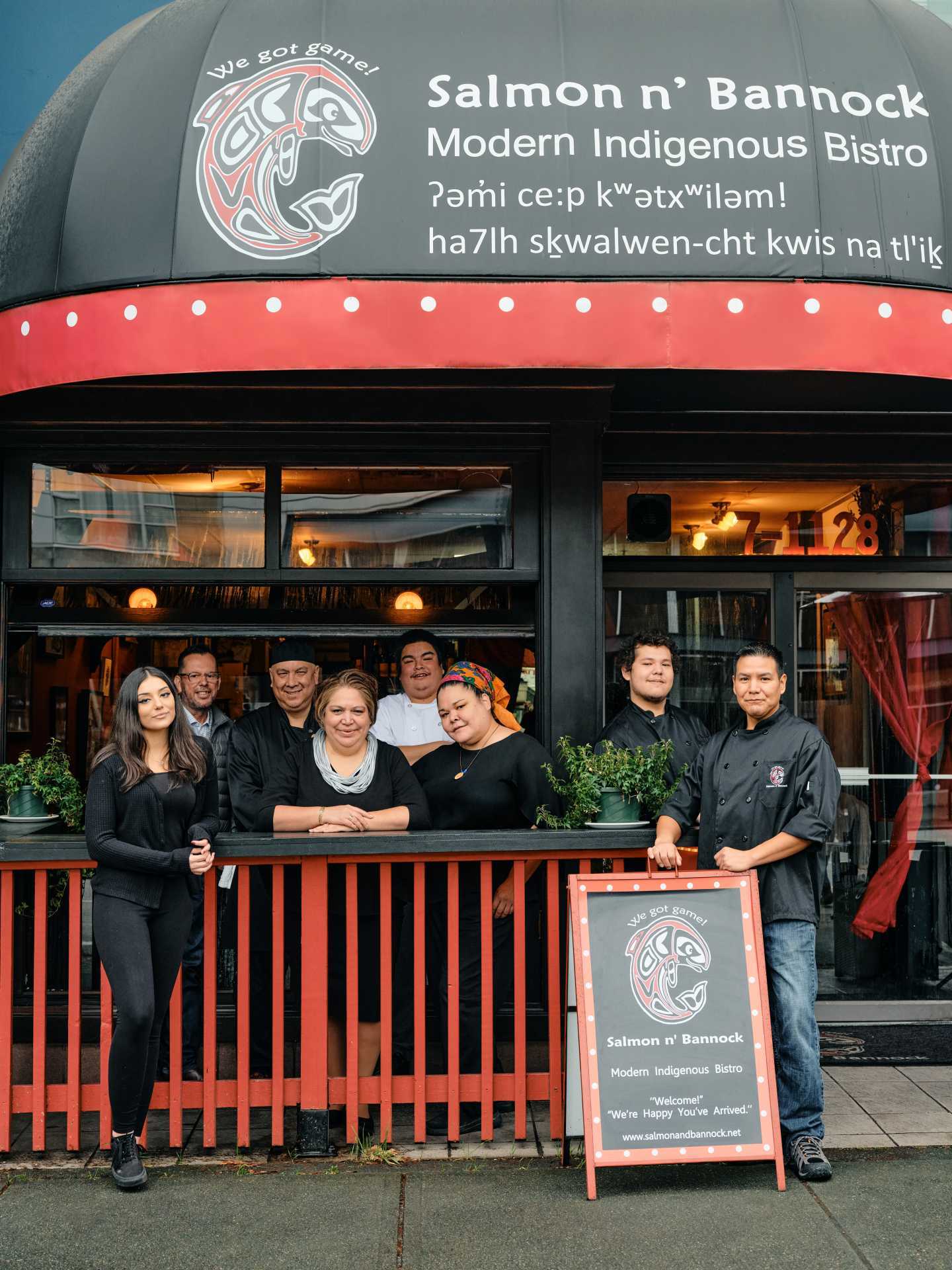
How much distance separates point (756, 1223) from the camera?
3.66m

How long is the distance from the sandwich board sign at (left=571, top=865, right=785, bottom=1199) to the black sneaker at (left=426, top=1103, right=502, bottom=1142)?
1.75ft

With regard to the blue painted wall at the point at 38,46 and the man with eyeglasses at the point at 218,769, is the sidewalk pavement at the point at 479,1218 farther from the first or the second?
the blue painted wall at the point at 38,46

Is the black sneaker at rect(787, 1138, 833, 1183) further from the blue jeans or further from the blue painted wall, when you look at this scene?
the blue painted wall

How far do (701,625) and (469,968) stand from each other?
7.89ft

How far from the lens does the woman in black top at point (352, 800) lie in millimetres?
4410

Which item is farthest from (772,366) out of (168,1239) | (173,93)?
(168,1239)

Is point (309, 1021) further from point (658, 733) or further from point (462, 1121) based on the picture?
point (658, 733)

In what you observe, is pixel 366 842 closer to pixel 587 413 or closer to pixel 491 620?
pixel 491 620

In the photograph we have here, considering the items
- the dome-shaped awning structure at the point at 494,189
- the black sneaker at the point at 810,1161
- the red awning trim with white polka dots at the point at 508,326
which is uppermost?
the dome-shaped awning structure at the point at 494,189

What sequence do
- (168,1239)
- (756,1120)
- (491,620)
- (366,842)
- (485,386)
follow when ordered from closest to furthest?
(168,1239) < (756,1120) < (366,842) < (485,386) < (491,620)

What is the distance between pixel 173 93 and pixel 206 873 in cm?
302

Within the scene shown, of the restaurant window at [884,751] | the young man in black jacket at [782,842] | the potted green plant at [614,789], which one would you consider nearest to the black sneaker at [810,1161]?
the young man in black jacket at [782,842]

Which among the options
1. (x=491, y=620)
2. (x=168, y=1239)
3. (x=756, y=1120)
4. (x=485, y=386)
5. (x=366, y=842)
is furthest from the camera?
(x=491, y=620)

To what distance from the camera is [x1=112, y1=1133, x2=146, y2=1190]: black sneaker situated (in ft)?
12.9
